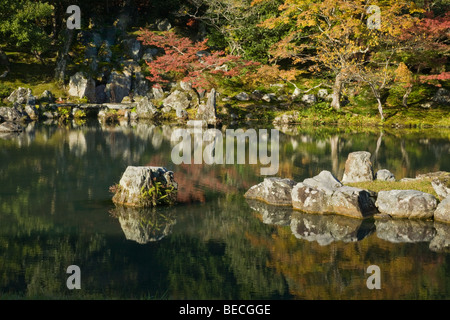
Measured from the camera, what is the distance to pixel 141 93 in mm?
41594

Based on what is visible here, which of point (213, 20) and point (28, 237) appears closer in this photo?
point (28, 237)

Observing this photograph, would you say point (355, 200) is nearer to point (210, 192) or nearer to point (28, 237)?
point (210, 192)

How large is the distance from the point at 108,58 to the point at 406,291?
127 ft

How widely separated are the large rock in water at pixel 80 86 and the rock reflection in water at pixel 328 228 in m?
31.2

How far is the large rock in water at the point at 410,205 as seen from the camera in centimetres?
1240

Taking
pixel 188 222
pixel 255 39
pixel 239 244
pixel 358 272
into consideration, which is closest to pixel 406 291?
pixel 358 272

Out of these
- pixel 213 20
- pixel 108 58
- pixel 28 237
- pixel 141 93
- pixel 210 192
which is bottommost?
pixel 28 237

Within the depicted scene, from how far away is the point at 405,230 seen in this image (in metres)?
11.6

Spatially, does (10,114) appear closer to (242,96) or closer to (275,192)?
(242,96)

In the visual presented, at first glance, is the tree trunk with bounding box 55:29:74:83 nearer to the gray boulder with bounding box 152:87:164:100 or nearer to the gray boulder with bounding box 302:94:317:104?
the gray boulder with bounding box 152:87:164:100

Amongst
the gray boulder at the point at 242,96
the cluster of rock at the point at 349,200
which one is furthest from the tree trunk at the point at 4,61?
the cluster of rock at the point at 349,200

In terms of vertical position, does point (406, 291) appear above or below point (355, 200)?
below

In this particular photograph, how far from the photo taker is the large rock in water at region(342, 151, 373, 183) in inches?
612

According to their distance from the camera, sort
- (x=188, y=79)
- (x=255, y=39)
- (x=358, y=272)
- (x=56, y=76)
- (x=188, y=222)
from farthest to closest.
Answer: (x=255, y=39) → (x=56, y=76) → (x=188, y=79) → (x=188, y=222) → (x=358, y=272)
